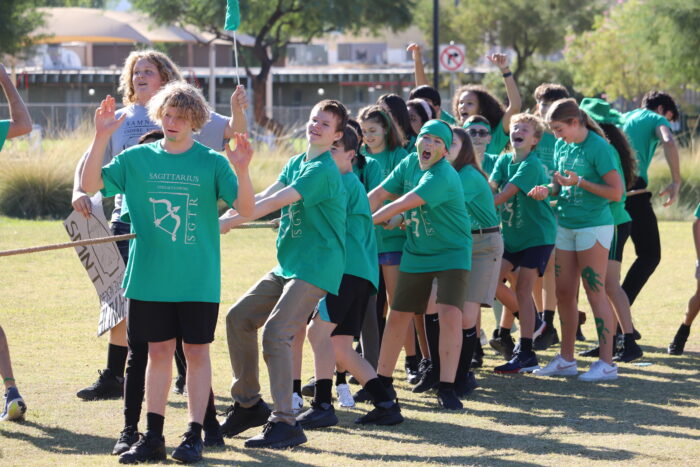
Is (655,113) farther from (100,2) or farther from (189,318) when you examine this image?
(100,2)

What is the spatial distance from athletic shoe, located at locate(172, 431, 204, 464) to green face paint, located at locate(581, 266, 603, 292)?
3286mm

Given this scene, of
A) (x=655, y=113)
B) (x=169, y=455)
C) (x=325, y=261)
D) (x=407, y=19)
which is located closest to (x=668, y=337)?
(x=655, y=113)

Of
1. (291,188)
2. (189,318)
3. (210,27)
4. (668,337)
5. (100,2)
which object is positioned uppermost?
(100,2)

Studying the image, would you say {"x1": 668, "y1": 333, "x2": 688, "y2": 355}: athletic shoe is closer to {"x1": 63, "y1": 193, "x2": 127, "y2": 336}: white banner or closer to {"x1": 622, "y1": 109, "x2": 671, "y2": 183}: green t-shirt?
{"x1": 622, "y1": 109, "x2": 671, "y2": 183}: green t-shirt

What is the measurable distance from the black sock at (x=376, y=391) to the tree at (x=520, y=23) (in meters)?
40.5

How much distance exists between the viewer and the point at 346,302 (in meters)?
6.05

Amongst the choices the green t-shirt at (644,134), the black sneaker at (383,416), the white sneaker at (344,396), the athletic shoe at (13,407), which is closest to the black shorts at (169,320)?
the athletic shoe at (13,407)

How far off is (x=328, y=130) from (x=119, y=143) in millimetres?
1448

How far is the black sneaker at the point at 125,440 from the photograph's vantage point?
532 centimetres

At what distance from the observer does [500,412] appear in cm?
661

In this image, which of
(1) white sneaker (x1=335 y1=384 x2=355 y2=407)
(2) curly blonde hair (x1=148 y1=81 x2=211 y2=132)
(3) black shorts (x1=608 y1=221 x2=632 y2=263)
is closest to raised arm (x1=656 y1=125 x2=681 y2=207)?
(3) black shorts (x1=608 y1=221 x2=632 y2=263)

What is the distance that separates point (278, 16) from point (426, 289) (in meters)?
36.5

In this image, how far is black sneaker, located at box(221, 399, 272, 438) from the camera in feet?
19.3

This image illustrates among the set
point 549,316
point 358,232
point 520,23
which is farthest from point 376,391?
point 520,23
